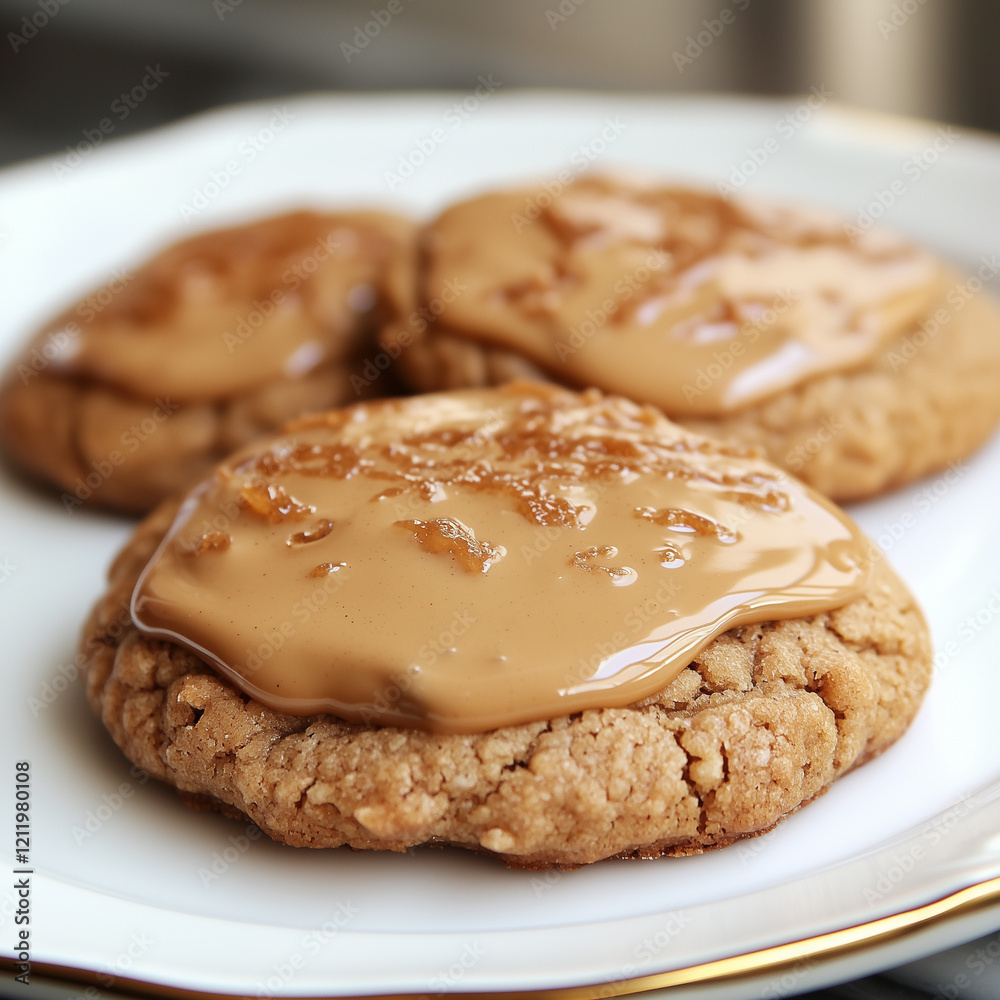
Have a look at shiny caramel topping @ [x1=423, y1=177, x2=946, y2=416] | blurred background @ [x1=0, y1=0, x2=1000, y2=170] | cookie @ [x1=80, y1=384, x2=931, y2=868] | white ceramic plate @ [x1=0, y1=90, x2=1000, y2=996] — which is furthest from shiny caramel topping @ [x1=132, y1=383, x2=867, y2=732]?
blurred background @ [x1=0, y1=0, x2=1000, y2=170]

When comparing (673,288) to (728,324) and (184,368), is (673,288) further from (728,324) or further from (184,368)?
(184,368)

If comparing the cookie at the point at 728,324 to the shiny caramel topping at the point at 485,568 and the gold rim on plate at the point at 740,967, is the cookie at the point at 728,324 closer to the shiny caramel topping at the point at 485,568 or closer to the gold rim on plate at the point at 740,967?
the shiny caramel topping at the point at 485,568

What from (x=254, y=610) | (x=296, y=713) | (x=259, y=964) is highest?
(x=254, y=610)

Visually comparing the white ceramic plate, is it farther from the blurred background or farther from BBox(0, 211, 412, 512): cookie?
the blurred background

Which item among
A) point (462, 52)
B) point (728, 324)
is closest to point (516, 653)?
point (728, 324)

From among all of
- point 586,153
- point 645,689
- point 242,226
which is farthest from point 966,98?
point 645,689

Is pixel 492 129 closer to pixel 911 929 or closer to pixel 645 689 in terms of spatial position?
pixel 645 689
